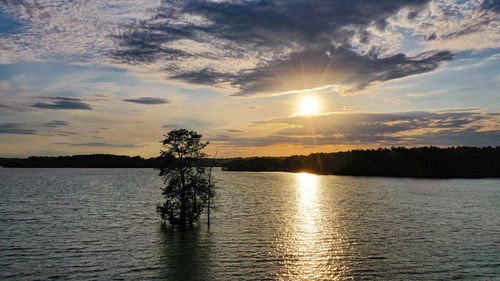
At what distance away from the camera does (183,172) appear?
54.4 m

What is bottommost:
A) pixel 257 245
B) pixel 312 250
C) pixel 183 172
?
pixel 312 250

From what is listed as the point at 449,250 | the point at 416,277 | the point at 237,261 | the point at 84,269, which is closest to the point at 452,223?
the point at 449,250

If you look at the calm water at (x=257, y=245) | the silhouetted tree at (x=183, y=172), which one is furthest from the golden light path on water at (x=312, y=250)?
the silhouetted tree at (x=183, y=172)

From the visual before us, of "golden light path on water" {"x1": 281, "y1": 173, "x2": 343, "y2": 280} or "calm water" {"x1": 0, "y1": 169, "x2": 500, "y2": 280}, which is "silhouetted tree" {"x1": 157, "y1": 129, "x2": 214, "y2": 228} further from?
"golden light path on water" {"x1": 281, "y1": 173, "x2": 343, "y2": 280}

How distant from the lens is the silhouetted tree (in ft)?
176

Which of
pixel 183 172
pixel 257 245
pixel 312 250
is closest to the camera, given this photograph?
pixel 312 250

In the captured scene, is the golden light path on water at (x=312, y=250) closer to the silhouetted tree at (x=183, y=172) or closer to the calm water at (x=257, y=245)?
the calm water at (x=257, y=245)

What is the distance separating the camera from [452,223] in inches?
2254

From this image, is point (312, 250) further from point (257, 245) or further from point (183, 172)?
point (183, 172)

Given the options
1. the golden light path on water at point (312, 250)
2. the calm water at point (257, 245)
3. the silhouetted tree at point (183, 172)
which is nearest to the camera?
the calm water at point (257, 245)

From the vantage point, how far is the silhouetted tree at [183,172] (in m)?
53.7

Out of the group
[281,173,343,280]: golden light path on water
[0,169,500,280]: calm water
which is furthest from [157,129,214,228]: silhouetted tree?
[281,173,343,280]: golden light path on water

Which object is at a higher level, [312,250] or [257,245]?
[257,245]

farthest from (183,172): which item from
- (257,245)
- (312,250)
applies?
(312,250)
